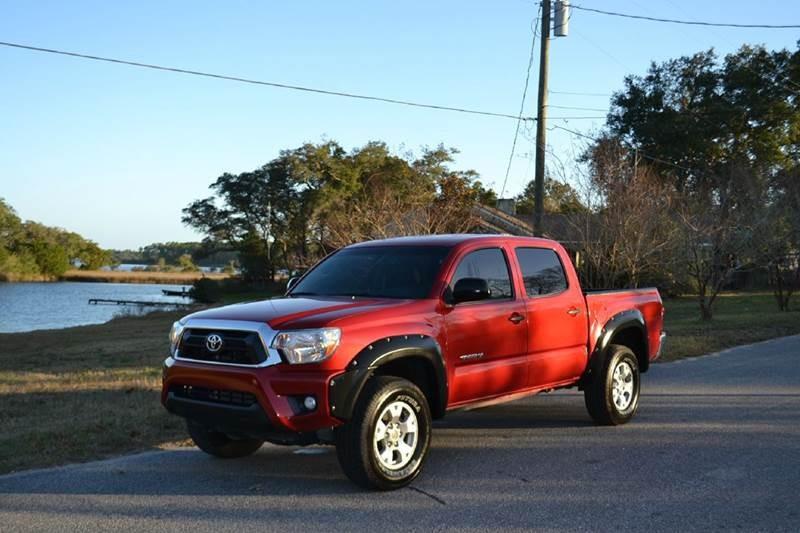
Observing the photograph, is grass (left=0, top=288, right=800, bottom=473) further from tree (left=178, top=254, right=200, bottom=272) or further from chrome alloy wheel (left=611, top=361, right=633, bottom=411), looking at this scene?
tree (left=178, top=254, right=200, bottom=272)

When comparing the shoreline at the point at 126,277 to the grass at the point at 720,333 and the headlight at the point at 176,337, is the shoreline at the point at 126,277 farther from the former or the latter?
the headlight at the point at 176,337

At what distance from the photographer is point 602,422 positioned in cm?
830

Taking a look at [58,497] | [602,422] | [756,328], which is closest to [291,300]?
[58,497]

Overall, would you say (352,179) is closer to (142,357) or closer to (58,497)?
(142,357)

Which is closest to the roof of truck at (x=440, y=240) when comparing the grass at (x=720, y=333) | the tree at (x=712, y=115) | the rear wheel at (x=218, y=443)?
the rear wheel at (x=218, y=443)

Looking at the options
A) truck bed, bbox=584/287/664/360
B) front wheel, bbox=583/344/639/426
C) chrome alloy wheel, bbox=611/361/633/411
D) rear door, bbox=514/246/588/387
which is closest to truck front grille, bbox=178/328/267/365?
rear door, bbox=514/246/588/387

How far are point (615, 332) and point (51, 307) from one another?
5599 cm

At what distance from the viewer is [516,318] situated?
7188mm

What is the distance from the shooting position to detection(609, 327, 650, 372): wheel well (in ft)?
29.3

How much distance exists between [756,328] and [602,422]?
12.6 metres

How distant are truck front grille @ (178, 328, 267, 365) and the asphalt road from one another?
962 millimetres

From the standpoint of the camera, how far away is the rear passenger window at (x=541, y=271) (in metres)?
7.62

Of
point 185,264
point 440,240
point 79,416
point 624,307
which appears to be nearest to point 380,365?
point 440,240

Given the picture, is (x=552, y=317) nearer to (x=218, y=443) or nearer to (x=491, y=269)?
(x=491, y=269)
